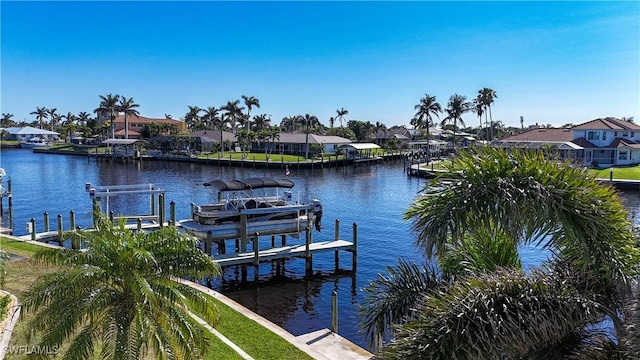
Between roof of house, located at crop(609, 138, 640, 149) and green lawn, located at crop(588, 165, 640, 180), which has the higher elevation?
roof of house, located at crop(609, 138, 640, 149)

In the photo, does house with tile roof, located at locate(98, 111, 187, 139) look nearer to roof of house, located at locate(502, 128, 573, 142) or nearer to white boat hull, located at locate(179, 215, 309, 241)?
roof of house, located at locate(502, 128, 573, 142)

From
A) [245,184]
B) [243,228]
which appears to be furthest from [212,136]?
[243,228]

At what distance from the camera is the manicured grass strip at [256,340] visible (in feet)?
44.7

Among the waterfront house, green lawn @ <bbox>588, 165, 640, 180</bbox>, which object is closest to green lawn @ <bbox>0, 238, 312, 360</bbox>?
green lawn @ <bbox>588, 165, 640, 180</bbox>

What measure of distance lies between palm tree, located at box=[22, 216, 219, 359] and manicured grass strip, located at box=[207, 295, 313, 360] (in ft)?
10.3

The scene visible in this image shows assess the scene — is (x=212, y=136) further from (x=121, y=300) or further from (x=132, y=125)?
(x=121, y=300)

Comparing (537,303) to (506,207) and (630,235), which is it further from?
(630,235)

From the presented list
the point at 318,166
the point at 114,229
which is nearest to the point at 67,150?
the point at 318,166

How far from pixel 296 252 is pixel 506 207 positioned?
20443mm

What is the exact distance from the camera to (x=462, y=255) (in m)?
8.98

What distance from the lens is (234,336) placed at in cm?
1455

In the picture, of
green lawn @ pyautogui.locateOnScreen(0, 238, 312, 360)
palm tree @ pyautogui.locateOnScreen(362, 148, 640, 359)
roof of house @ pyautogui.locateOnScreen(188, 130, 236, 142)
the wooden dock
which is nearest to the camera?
palm tree @ pyautogui.locateOnScreen(362, 148, 640, 359)

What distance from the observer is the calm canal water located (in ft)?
75.4

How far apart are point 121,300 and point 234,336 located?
18.6ft
